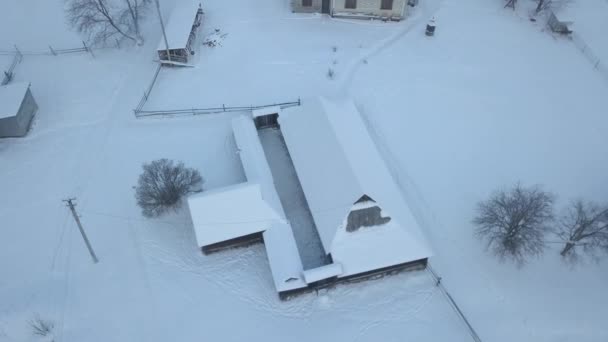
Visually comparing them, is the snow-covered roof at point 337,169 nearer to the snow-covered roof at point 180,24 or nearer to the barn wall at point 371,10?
the snow-covered roof at point 180,24

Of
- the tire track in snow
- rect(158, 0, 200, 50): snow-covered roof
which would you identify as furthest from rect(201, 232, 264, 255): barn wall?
rect(158, 0, 200, 50): snow-covered roof

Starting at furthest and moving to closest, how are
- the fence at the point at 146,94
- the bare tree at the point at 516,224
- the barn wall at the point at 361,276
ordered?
1. the fence at the point at 146,94
2. the bare tree at the point at 516,224
3. the barn wall at the point at 361,276

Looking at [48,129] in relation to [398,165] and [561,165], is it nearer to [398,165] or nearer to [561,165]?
[398,165]

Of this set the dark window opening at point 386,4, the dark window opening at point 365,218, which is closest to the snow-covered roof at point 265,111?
the dark window opening at point 365,218

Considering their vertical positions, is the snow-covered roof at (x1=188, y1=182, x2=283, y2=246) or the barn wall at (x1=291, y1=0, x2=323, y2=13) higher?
the barn wall at (x1=291, y1=0, x2=323, y2=13)

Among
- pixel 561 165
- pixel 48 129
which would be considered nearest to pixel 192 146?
pixel 48 129

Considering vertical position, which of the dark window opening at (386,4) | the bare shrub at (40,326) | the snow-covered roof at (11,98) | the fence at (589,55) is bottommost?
the bare shrub at (40,326)

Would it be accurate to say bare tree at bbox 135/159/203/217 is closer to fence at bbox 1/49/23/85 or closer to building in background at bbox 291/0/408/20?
fence at bbox 1/49/23/85
